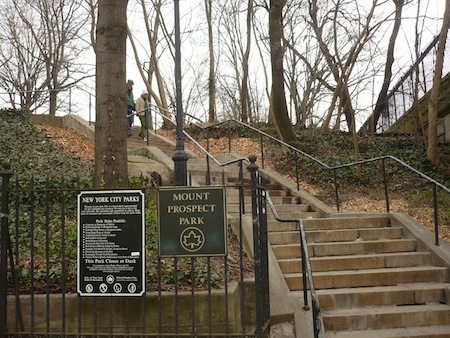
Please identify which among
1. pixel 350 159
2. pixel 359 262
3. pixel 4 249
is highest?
pixel 350 159

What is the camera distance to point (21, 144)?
11.4 metres

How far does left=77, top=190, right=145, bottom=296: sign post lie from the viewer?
163 inches

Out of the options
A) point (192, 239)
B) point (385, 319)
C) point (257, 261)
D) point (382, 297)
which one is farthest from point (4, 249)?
point (382, 297)

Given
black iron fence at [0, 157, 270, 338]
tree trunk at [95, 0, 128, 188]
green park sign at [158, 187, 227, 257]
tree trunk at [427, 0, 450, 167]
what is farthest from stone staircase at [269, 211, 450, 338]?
tree trunk at [427, 0, 450, 167]

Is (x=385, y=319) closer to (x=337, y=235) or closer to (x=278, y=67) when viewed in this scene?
(x=337, y=235)

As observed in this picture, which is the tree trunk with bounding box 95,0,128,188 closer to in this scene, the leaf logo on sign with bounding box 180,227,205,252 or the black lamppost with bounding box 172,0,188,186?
the black lamppost with bounding box 172,0,188,186

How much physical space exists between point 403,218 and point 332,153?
668 centimetres

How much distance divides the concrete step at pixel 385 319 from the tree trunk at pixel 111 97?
3355 millimetres

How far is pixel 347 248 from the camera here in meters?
6.74

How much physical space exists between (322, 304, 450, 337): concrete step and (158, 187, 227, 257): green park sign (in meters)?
2.01

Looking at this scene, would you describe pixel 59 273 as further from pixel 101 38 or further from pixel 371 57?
pixel 371 57

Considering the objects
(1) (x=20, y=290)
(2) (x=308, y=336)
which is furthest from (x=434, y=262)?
(1) (x=20, y=290)

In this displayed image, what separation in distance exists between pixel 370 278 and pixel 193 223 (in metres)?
3.14

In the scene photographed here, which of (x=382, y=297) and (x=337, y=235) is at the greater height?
(x=337, y=235)
